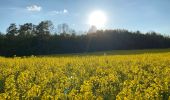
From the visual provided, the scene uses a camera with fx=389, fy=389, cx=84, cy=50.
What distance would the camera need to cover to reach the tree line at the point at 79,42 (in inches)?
2700

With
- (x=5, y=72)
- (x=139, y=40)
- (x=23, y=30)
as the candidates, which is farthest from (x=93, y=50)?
(x=5, y=72)

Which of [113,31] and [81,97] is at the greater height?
[113,31]

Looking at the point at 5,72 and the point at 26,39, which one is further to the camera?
the point at 26,39

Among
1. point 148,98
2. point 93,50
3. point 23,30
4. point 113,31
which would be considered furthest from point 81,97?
point 23,30

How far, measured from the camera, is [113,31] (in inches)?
2936

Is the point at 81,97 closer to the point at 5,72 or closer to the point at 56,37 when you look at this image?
the point at 5,72

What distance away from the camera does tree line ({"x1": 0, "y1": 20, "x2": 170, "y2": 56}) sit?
225ft

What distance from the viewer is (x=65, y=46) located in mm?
71062

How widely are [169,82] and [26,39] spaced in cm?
5890

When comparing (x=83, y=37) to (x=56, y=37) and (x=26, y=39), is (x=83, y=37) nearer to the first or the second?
(x=56, y=37)

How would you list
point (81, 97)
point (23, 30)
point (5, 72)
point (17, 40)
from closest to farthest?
point (81, 97)
point (5, 72)
point (17, 40)
point (23, 30)

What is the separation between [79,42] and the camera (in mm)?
71000

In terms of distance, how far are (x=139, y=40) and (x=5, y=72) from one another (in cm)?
5558

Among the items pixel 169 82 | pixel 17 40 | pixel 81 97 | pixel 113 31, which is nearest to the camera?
pixel 81 97
